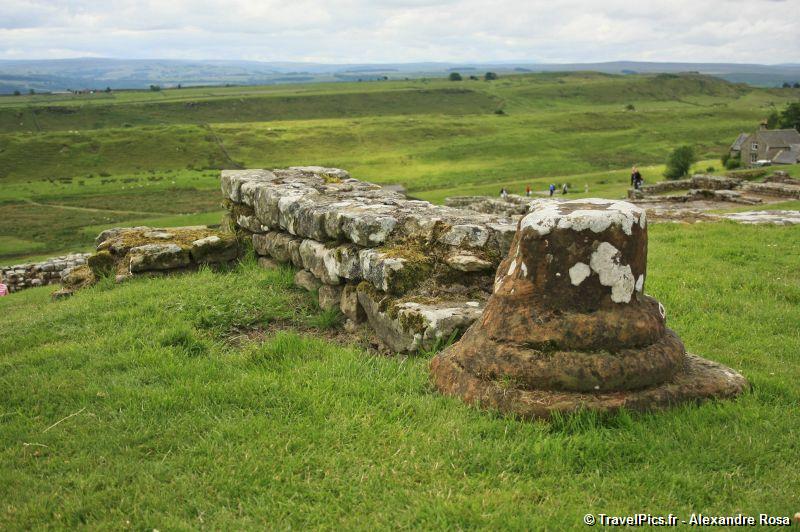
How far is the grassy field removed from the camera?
219 feet

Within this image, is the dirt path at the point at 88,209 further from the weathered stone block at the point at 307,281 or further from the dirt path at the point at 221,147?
the weathered stone block at the point at 307,281

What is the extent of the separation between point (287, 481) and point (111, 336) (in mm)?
4511

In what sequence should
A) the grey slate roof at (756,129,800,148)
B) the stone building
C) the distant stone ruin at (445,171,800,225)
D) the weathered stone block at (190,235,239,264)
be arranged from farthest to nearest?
1. the grey slate roof at (756,129,800,148)
2. the stone building
3. the distant stone ruin at (445,171,800,225)
4. the weathered stone block at (190,235,239,264)

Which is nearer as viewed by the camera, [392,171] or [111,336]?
[111,336]

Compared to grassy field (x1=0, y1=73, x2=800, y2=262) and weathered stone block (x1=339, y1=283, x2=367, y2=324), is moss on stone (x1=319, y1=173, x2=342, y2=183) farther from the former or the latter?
grassy field (x1=0, y1=73, x2=800, y2=262)

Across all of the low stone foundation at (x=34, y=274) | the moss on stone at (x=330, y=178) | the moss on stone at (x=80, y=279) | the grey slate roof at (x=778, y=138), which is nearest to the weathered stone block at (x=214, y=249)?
the moss on stone at (x=80, y=279)

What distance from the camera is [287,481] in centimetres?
491

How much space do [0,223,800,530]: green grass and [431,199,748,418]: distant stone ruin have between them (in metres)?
0.22

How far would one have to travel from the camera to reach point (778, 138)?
251 ft

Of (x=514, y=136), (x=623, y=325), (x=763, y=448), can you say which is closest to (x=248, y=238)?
(x=623, y=325)

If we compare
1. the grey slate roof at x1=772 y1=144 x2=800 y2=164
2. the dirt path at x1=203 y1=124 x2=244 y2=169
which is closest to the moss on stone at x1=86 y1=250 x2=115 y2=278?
the grey slate roof at x1=772 y1=144 x2=800 y2=164

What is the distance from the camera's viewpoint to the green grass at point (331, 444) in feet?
15.0

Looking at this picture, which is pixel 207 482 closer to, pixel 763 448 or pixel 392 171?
pixel 763 448

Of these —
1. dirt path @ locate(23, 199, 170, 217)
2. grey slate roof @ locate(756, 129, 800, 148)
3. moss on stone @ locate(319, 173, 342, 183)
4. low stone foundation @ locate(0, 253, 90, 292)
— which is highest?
grey slate roof @ locate(756, 129, 800, 148)
